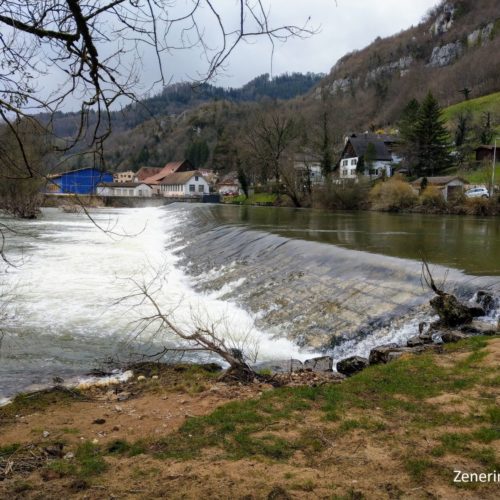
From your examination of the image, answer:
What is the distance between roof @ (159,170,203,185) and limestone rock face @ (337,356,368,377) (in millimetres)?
90091

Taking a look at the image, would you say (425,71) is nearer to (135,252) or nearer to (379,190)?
(379,190)

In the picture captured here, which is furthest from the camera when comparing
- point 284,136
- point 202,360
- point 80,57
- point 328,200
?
point 284,136

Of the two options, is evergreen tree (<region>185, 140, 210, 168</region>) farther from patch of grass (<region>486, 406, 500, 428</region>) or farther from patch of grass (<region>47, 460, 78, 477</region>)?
patch of grass (<region>47, 460, 78, 477</region>)

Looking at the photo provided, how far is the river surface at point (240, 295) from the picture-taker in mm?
9805

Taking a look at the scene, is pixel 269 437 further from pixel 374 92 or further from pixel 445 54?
pixel 445 54

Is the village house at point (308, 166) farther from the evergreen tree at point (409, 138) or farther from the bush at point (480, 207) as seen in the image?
the bush at point (480, 207)

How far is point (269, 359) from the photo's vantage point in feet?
31.4

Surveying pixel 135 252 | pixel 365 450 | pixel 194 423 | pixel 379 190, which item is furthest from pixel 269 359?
pixel 379 190

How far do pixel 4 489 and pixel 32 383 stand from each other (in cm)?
398

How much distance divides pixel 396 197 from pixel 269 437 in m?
38.0

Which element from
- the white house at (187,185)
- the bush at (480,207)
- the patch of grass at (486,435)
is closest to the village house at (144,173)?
the white house at (187,185)

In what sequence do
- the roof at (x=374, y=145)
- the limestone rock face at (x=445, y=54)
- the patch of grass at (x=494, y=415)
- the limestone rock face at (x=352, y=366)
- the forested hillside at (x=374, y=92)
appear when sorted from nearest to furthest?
the patch of grass at (x=494, y=415), the limestone rock face at (x=352, y=366), the forested hillside at (x=374, y=92), the roof at (x=374, y=145), the limestone rock face at (x=445, y=54)

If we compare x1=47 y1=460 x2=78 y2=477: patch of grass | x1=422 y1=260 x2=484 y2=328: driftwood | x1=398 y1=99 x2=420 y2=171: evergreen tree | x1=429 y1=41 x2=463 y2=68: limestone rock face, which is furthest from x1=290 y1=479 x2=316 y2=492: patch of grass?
x1=429 y1=41 x2=463 y2=68: limestone rock face

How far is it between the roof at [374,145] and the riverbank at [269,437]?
221 ft
